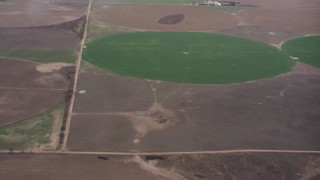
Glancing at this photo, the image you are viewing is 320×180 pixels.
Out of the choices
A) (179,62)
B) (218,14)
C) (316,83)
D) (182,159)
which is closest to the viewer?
(182,159)

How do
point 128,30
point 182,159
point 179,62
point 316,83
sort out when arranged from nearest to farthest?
point 182,159, point 316,83, point 179,62, point 128,30

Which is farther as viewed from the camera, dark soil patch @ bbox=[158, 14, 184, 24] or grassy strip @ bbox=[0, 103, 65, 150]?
dark soil patch @ bbox=[158, 14, 184, 24]

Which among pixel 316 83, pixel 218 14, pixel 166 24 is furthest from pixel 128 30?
pixel 316 83

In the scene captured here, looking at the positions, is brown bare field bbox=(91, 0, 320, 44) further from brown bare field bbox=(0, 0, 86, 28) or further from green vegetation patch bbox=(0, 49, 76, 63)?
green vegetation patch bbox=(0, 49, 76, 63)

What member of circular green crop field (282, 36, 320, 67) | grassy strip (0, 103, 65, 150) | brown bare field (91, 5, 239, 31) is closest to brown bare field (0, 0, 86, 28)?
brown bare field (91, 5, 239, 31)

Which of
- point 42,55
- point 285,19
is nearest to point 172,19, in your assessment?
point 285,19

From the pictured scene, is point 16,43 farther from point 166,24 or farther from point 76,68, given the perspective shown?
point 166,24

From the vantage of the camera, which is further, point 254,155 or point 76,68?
point 76,68

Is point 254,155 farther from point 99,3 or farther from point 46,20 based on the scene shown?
point 99,3
